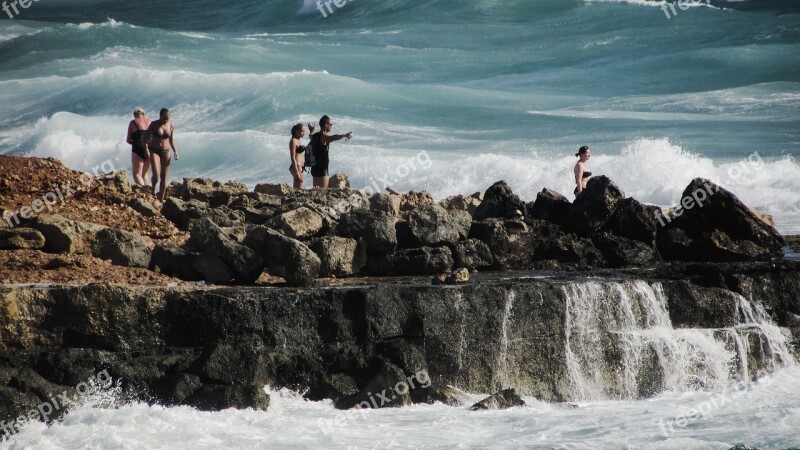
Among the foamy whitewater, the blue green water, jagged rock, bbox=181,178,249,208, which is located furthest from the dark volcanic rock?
the blue green water

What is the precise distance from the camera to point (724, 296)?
1202 cm

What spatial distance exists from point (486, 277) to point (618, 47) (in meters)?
29.6

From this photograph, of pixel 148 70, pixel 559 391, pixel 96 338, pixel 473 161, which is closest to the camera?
pixel 96 338

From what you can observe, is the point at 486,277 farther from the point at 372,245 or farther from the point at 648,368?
the point at 648,368

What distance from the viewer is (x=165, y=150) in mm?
15750

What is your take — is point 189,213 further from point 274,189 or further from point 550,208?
point 550,208

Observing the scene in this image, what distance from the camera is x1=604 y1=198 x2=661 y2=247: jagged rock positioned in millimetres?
14031

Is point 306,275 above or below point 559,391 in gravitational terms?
above

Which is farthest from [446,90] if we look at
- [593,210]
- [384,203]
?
[593,210]

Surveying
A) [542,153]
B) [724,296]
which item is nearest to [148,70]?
[542,153]

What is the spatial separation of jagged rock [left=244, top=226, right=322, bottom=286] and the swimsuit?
483 centimetres

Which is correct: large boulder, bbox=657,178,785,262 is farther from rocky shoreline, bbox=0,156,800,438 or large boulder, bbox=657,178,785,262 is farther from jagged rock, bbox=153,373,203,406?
jagged rock, bbox=153,373,203,406

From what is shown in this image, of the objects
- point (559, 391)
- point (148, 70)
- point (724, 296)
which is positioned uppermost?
point (148, 70)

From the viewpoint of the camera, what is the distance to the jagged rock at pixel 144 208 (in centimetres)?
1376
